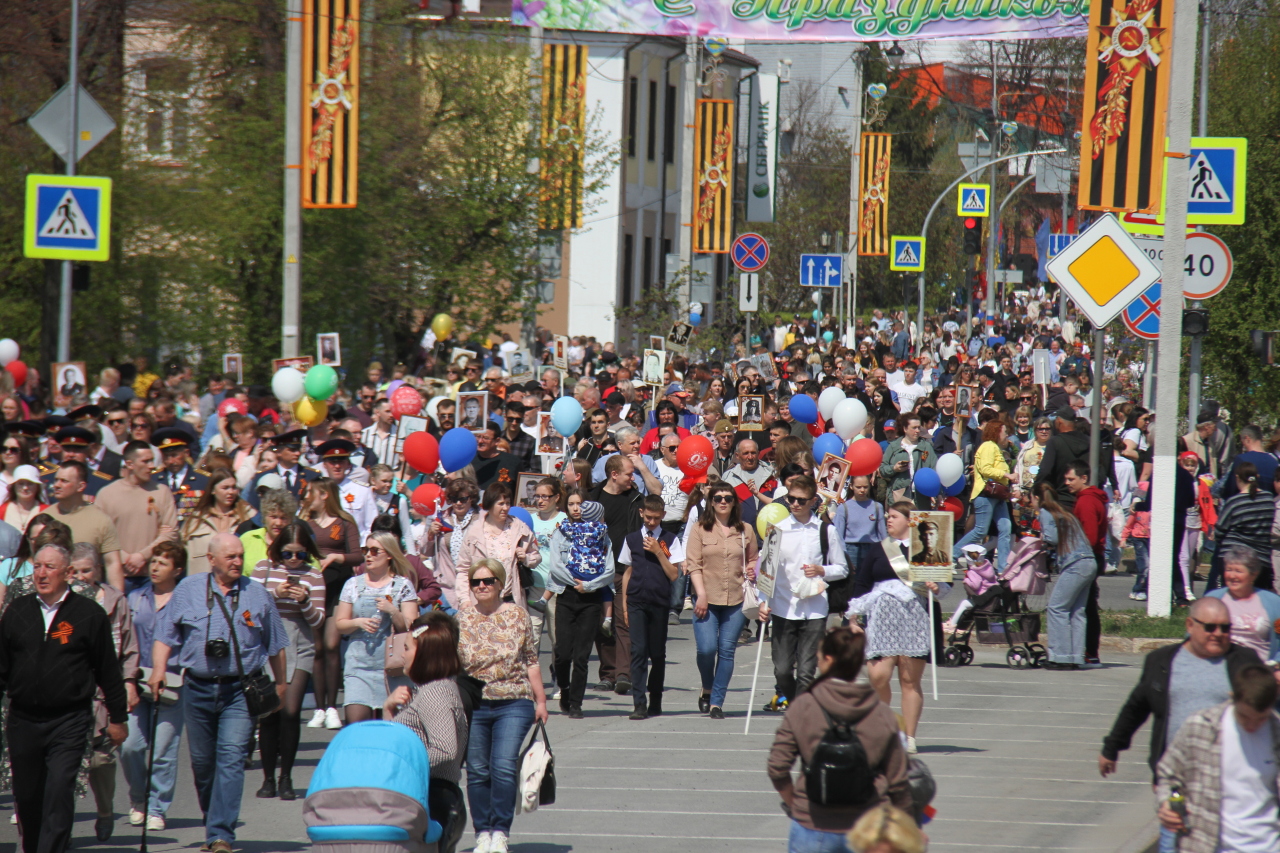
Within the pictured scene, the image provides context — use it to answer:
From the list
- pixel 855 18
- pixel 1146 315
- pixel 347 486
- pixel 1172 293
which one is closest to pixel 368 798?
pixel 347 486

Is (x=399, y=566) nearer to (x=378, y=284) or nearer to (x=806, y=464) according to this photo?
(x=806, y=464)

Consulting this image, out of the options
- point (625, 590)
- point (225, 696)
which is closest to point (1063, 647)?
point (625, 590)

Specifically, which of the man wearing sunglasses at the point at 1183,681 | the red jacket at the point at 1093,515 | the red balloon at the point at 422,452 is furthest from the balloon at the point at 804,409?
the man wearing sunglasses at the point at 1183,681

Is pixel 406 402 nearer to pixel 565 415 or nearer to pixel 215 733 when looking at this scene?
pixel 565 415

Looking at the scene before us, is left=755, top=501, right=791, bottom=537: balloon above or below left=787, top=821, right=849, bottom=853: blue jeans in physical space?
above

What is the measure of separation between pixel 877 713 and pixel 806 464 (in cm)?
952

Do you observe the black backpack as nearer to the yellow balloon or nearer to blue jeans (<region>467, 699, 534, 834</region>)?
blue jeans (<region>467, 699, 534, 834</region>)

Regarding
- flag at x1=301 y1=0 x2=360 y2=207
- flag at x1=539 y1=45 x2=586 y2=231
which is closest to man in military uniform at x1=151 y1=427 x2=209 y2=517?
flag at x1=301 y1=0 x2=360 y2=207

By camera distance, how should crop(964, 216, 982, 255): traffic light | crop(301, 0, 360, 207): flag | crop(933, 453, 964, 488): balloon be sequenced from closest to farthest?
crop(933, 453, 964, 488): balloon, crop(301, 0, 360, 207): flag, crop(964, 216, 982, 255): traffic light

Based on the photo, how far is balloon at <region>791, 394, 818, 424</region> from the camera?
812 inches

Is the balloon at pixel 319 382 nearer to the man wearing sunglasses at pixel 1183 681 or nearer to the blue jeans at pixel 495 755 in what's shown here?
the blue jeans at pixel 495 755

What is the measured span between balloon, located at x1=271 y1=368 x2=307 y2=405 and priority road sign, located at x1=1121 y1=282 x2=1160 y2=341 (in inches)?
349

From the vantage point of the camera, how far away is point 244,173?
77.7 feet

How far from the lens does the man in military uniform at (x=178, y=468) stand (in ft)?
44.0
